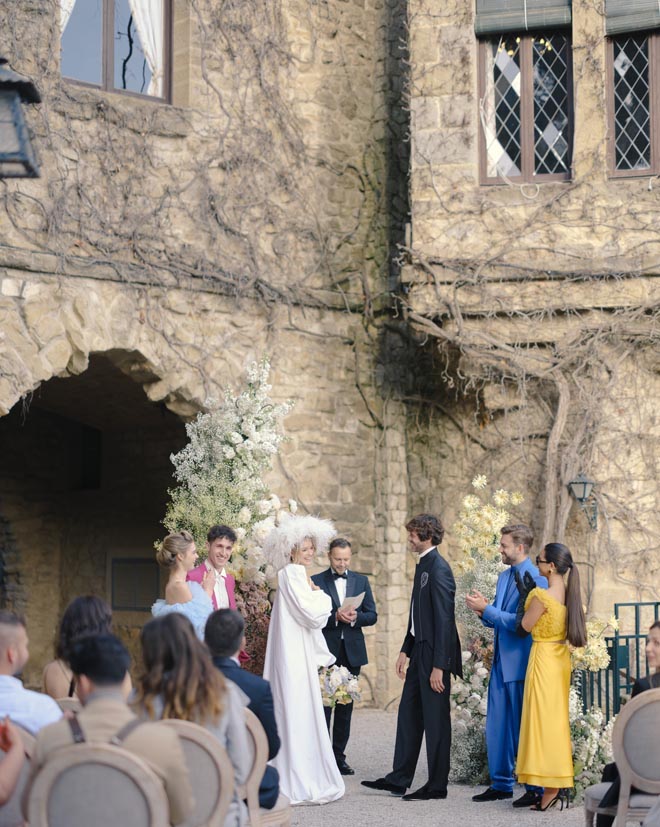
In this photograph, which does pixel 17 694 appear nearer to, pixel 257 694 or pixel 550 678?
pixel 257 694

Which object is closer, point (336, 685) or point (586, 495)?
point (336, 685)

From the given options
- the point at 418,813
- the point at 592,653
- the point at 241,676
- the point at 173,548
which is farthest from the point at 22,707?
the point at 592,653

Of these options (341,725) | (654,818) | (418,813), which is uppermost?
(654,818)

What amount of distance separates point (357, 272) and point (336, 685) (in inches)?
177

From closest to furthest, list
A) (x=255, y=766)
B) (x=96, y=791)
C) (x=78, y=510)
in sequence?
(x=96, y=791), (x=255, y=766), (x=78, y=510)

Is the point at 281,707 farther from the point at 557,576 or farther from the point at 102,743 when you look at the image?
the point at 102,743

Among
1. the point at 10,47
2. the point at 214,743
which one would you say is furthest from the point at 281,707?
the point at 10,47

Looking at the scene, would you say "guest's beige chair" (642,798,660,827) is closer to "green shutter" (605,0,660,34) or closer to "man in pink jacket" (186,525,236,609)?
"man in pink jacket" (186,525,236,609)

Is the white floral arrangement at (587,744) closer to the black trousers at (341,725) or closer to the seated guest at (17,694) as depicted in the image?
the black trousers at (341,725)

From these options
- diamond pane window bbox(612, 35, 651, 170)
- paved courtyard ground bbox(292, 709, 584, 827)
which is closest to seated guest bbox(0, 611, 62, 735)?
paved courtyard ground bbox(292, 709, 584, 827)

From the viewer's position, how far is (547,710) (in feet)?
22.8

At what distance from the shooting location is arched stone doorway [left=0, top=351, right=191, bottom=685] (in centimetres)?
1234

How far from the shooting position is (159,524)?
12500mm

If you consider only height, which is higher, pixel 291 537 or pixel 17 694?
pixel 291 537
